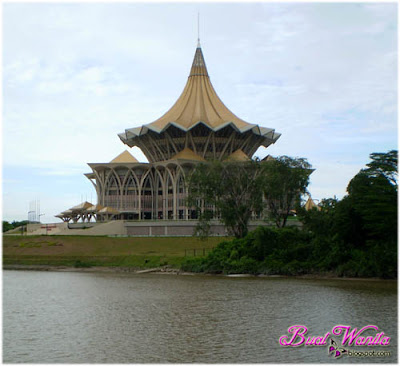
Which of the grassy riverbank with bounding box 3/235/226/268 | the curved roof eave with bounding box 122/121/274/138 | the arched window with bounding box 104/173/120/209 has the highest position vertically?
the curved roof eave with bounding box 122/121/274/138

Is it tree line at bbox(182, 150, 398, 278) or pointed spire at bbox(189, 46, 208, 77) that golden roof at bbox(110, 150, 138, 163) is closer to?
pointed spire at bbox(189, 46, 208, 77)

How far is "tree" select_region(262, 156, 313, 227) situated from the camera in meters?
45.2

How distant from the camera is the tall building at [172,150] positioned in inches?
2972

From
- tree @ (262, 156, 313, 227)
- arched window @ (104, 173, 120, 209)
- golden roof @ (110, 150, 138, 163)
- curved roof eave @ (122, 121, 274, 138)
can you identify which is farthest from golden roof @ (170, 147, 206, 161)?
tree @ (262, 156, 313, 227)

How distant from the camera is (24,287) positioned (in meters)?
31.8

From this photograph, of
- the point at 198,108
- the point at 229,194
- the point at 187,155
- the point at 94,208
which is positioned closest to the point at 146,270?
the point at 229,194

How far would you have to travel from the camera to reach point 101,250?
48625mm

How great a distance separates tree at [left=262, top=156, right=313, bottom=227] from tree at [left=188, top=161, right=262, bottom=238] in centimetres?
128

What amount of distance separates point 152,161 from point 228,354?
6759 cm

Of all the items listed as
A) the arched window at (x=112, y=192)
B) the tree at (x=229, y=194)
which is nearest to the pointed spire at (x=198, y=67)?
the arched window at (x=112, y=192)

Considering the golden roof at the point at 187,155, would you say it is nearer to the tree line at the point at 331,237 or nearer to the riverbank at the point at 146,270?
the tree line at the point at 331,237

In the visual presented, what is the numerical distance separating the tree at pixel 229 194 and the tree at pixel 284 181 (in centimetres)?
128

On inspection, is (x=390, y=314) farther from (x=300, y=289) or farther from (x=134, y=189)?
(x=134, y=189)

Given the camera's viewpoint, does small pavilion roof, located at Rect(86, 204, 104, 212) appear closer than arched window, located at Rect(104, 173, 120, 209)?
Yes
